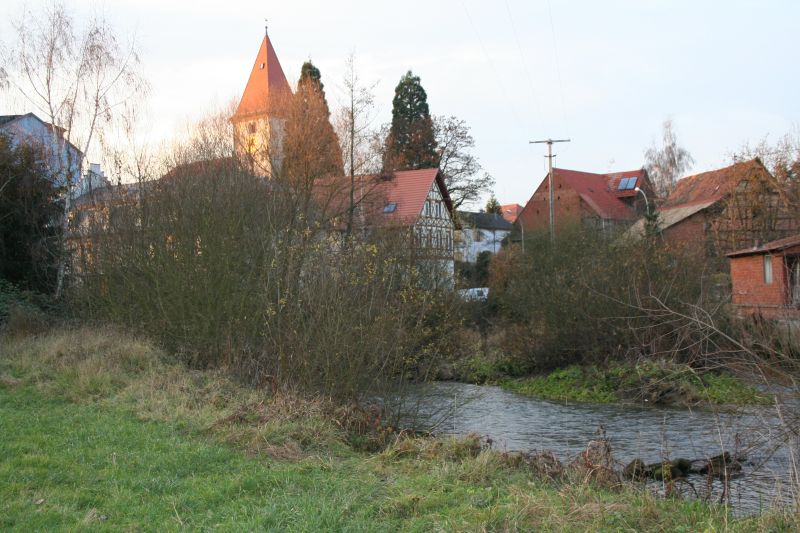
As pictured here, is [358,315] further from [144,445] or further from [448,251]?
[448,251]

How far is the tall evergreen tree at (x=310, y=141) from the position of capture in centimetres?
3394

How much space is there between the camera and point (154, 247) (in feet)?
57.6

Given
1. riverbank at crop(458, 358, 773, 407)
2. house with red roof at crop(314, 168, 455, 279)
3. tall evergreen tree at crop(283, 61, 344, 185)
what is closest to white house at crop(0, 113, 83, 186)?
house with red roof at crop(314, 168, 455, 279)

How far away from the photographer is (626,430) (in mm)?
15703

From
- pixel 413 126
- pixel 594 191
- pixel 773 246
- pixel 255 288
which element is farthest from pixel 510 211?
pixel 255 288

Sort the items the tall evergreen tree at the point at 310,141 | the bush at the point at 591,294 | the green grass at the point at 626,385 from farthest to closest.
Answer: the tall evergreen tree at the point at 310,141
the bush at the point at 591,294
the green grass at the point at 626,385

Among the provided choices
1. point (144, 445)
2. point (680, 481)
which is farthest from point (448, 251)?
point (144, 445)

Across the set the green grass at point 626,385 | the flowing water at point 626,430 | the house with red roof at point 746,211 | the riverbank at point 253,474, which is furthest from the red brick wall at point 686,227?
the riverbank at point 253,474

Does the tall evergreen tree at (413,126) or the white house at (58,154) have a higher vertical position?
the tall evergreen tree at (413,126)

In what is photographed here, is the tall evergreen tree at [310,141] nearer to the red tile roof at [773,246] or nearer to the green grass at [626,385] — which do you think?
the green grass at [626,385]

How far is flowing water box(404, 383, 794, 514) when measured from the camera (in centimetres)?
900

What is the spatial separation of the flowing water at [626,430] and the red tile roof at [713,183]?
27.5 metres

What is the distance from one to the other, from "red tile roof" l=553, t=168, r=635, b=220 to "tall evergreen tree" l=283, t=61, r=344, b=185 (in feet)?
140

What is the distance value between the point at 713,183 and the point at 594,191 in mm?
26919
